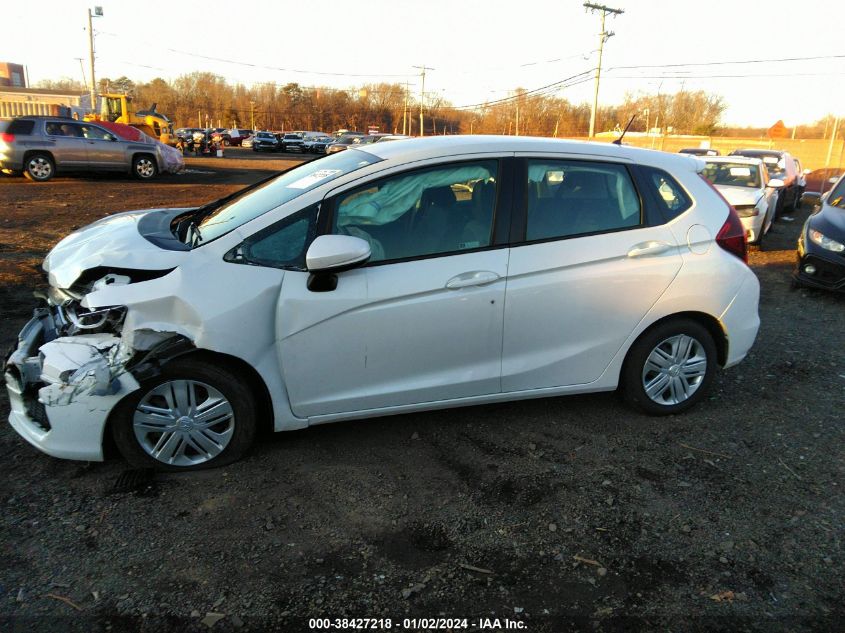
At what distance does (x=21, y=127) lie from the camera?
16406 millimetres

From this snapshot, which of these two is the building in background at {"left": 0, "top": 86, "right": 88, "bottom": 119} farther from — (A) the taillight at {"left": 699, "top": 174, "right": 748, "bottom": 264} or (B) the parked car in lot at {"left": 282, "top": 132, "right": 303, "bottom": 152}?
(A) the taillight at {"left": 699, "top": 174, "right": 748, "bottom": 264}

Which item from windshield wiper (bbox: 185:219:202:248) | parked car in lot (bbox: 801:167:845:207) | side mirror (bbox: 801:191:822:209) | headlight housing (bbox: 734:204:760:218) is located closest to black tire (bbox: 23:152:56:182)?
windshield wiper (bbox: 185:219:202:248)

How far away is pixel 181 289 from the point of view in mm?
3119

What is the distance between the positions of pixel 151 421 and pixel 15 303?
386 cm

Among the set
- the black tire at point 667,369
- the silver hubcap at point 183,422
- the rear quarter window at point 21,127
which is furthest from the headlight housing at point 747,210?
the rear quarter window at point 21,127

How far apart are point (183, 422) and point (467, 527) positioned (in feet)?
5.13

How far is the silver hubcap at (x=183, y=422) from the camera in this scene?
318 cm

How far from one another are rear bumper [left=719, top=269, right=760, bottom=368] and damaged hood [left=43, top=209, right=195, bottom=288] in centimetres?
339

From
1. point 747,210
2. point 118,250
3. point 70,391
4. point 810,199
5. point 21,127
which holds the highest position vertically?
point 21,127

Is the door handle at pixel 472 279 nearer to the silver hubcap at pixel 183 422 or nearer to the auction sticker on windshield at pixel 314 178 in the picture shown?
the auction sticker on windshield at pixel 314 178

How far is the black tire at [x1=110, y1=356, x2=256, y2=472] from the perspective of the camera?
3.12m

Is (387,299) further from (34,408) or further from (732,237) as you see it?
(732,237)

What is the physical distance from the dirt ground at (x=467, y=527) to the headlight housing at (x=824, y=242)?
3.85 m

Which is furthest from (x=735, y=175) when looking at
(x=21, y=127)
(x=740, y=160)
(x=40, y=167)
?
(x=21, y=127)
